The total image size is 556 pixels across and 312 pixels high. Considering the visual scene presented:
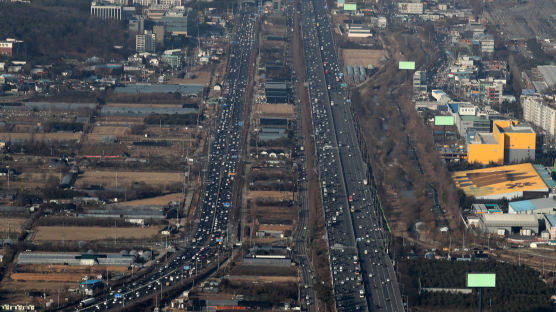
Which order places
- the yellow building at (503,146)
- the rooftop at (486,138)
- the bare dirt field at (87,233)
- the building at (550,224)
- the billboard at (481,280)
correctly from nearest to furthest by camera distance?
the billboard at (481,280) < the bare dirt field at (87,233) < the building at (550,224) < the yellow building at (503,146) < the rooftop at (486,138)

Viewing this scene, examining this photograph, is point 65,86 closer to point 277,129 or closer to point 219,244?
point 277,129

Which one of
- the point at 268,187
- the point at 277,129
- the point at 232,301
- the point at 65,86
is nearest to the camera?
the point at 232,301

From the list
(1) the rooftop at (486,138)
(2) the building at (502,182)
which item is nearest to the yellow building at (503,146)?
(1) the rooftop at (486,138)

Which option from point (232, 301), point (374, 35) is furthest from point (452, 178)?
point (374, 35)

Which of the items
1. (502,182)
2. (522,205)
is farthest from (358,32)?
(522,205)

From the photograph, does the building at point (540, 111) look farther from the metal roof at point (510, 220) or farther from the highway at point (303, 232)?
the metal roof at point (510, 220)

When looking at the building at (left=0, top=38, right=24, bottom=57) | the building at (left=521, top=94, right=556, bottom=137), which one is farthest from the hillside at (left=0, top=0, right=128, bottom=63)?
the building at (left=521, top=94, right=556, bottom=137)

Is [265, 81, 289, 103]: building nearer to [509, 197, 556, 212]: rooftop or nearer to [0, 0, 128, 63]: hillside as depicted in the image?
[0, 0, 128, 63]: hillside
